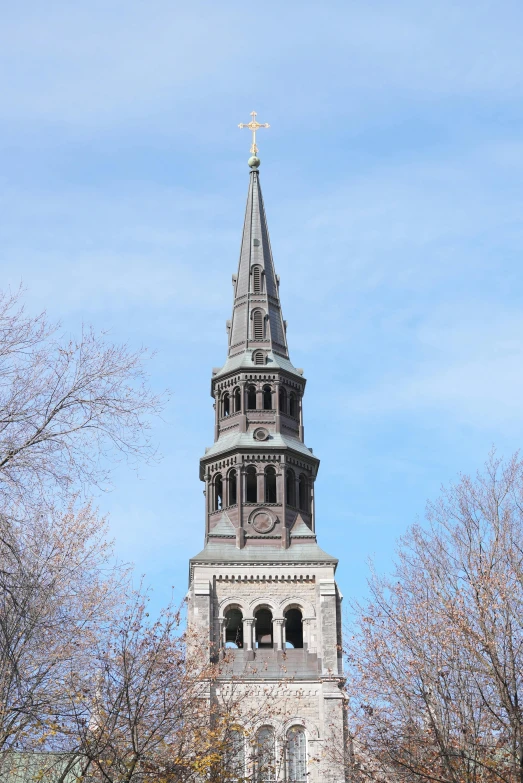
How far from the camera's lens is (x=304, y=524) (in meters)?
63.3

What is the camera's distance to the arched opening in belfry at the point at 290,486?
64.1 m

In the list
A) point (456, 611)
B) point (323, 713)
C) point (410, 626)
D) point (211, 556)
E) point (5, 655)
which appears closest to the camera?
point (5, 655)

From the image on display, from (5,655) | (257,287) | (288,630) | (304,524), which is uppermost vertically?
(257,287)

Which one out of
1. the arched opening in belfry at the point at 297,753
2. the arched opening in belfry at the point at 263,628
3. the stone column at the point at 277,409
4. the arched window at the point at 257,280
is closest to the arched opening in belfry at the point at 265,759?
the arched opening in belfry at the point at 297,753

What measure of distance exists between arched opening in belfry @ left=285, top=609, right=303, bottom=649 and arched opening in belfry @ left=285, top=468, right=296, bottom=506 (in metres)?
6.00

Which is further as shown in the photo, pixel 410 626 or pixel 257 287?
pixel 257 287

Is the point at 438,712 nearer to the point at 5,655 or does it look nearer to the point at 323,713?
the point at 5,655

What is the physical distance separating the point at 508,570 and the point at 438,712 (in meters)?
3.75

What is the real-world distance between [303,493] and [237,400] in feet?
21.3

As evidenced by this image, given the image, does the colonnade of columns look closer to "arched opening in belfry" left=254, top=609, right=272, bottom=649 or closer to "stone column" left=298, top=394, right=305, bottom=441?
"arched opening in belfry" left=254, top=609, right=272, bottom=649

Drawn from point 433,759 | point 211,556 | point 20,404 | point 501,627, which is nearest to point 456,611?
point 501,627

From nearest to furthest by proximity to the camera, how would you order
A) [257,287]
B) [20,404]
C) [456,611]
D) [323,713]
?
1. [20,404]
2. [456,611]
3. [323,713]
4. [257,287]

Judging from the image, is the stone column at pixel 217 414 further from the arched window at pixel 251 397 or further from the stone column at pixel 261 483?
the stone column at pixel 261 483

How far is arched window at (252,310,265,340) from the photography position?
2771 inches
